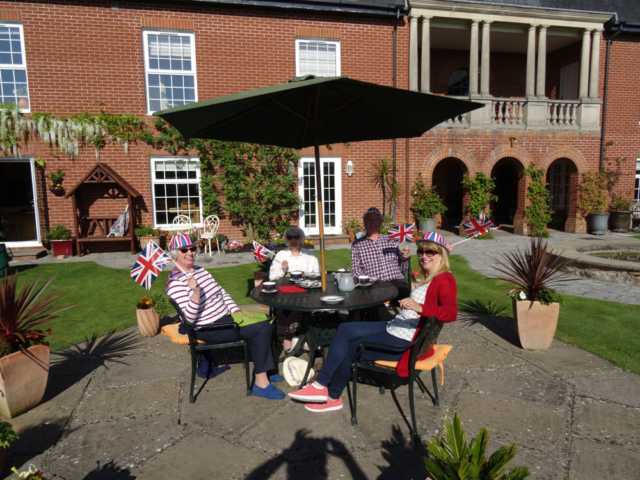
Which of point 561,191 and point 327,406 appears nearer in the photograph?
point 327,406

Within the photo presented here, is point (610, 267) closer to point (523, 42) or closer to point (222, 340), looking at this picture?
point (222, 340)

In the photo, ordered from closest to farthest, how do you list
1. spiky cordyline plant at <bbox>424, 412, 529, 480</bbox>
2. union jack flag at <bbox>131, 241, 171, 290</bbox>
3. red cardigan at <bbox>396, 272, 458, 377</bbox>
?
1. spiky cordyline plant at <bbox>424, 412, 529, 480</bbox>
2. red cardigan at <bbox>396, 272, 458, 377</bbox>
3. union jack flag at <bbox>131, 241, 171, 290</bbox>

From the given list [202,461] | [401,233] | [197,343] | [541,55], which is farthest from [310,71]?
[202,461]

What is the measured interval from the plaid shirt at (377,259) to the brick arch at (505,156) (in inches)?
362

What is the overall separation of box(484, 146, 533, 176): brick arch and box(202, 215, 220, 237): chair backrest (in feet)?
26.7

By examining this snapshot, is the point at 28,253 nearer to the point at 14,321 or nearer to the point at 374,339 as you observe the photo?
the point at 14,321

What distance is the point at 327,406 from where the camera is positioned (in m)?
3.11

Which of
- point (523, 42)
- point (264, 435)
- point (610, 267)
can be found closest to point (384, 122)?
point (264, 435)

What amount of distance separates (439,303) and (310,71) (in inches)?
396

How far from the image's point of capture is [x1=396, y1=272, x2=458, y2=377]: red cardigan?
283cm

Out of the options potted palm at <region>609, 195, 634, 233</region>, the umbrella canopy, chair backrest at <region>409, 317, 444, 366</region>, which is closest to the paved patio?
chair backrest at <region>409, 317, 444, 366</region>

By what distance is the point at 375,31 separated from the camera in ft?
38.3

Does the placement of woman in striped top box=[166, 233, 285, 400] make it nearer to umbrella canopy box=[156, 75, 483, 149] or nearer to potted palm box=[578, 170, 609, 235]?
umbrella canopy box=[156, 75, 483, 149]

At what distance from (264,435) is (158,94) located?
10.2 m
